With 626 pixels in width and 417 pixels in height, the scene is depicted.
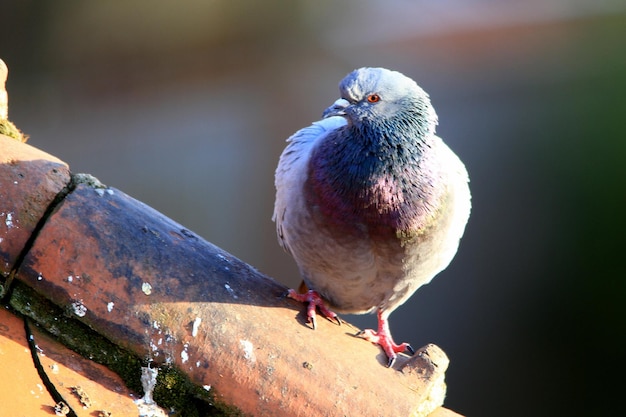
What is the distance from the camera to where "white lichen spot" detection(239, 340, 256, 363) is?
6.25 ft

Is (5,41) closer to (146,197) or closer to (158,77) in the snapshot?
(158,77)

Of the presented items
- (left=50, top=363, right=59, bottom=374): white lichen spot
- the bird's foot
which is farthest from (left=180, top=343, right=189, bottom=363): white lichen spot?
the bird's foot

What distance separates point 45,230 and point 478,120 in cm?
492

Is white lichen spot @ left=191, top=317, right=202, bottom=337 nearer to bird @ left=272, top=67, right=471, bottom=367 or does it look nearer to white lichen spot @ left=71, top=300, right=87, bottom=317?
white lichen spot @ left=71, top=300, right=87, bottom=317

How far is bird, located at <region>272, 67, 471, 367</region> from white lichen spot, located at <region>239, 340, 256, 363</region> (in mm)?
509

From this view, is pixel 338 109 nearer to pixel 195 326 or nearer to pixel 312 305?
pixel 312 305

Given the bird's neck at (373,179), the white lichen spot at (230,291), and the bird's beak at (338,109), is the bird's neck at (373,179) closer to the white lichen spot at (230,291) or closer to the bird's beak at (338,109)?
the bird's beak at (338,109)

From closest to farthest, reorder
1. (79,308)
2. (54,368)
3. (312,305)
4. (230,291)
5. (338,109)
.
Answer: (54,368) < (79,308) < (230,291) < (312,305) < (338,109)

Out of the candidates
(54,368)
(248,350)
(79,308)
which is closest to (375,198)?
(248,350)

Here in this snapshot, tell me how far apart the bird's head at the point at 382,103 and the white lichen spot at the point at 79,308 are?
111 cm

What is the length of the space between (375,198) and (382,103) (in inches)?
14.4

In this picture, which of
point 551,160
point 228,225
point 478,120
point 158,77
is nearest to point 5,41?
point 158,77

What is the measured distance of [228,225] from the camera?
724 centimetres

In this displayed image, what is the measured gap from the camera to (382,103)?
2.67 metres
